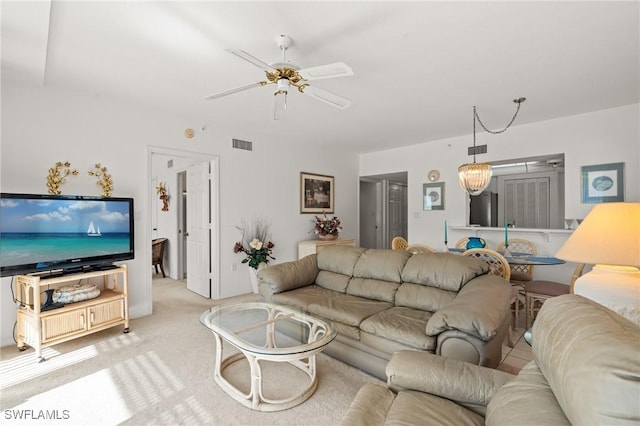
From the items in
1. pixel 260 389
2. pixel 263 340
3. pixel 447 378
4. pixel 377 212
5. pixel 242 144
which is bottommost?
pixel 260 389

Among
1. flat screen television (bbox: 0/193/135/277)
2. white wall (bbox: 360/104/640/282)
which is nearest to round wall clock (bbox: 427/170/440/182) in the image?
white wall (bbox: 360/104/640/282)

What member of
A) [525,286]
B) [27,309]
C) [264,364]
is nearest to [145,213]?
[27,309]

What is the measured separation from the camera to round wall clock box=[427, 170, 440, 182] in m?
5.47

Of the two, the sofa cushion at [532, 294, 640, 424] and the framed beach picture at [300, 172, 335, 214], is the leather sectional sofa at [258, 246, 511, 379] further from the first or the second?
the framed beach picture at [300, 172, 335, 214]

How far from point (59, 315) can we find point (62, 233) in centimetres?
77

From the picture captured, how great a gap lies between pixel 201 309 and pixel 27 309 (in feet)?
5.66

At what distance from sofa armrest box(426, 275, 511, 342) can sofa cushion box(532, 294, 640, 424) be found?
0.72 m

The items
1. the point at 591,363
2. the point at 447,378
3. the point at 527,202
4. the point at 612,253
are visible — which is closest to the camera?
the point at 591,363

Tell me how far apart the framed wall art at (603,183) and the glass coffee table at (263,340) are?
13.4ft

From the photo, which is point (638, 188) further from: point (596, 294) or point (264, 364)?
point (264, 364)

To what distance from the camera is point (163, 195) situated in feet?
20.0

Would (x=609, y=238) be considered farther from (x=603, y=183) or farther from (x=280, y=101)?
(x=603, y=183)

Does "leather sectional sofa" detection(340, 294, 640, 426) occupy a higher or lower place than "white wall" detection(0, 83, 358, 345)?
lower

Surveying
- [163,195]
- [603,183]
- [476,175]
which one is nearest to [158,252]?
[163,195]
